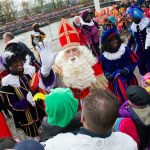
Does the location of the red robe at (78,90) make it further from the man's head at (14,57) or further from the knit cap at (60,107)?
the knit cap at (60,107)

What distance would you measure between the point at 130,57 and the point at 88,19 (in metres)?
3.24

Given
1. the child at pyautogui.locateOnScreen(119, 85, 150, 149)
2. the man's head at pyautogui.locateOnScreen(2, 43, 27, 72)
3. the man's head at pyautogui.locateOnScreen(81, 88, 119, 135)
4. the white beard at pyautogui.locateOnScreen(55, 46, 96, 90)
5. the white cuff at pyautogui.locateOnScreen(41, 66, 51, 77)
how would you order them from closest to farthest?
the man's head at pyautogui.locateOnScreen(81, 88, 119, 135) < the child at pyautogui.locateOnScreen(119, 85, 150, 149) < the white cuff at pyautogui.locateOnScreen(41, 66, 51, 77) < the white beard at pyautogui.locateOnScreen(55, 46, 96, 90) < the man's head at pyautogui.locateOnScreen(2, 43, 27, 72)

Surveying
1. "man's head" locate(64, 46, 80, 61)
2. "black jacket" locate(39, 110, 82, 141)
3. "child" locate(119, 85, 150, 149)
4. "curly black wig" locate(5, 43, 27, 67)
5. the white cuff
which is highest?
"curly black wig" locate(5, 43, 27, 67)

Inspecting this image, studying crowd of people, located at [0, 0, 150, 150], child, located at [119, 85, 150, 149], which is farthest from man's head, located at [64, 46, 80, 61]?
child, located at [119, 85, 150, 149]

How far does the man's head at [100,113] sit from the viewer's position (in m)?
0.83

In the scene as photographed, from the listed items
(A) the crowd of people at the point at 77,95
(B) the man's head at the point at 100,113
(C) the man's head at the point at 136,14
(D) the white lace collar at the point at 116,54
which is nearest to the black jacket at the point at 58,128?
(A) the crowd of people at the point at 77,95

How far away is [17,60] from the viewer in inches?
81.1

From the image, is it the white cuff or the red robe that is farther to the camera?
the red robe

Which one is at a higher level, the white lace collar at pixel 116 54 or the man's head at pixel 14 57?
the man's head at pixel 14 57

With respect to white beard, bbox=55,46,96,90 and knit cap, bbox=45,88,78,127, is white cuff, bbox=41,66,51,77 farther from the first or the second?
knit cap, bbox=45,88,78,127

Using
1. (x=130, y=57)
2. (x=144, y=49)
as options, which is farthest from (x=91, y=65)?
(x=144, y=49)

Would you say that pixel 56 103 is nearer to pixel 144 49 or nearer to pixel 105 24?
pixel 144 49

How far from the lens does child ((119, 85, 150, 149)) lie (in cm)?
144

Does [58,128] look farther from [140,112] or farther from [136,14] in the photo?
[136,14]
